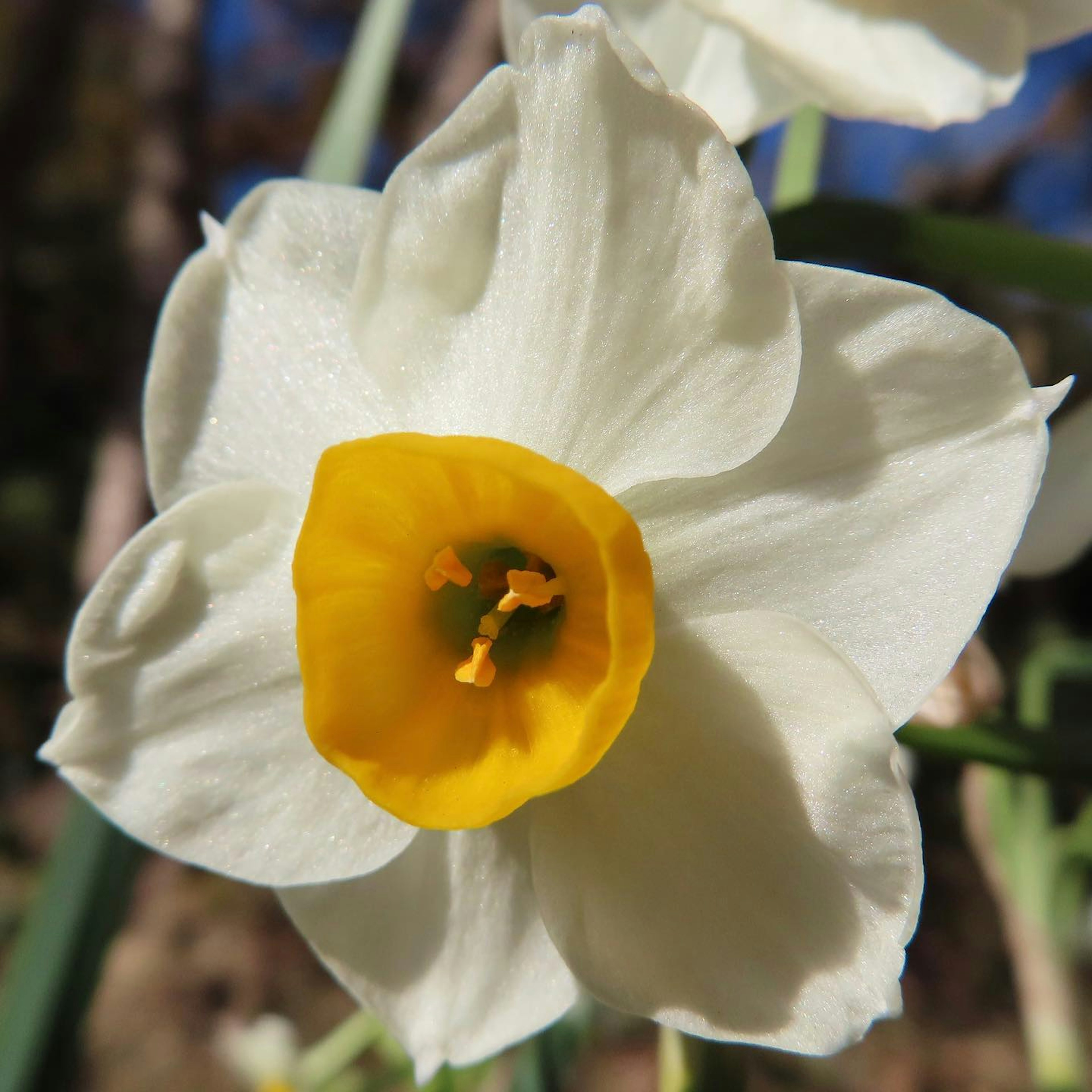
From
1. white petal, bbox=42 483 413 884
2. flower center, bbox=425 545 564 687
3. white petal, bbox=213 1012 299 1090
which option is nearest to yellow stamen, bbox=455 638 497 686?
flower center, bbox=425 545 564 687

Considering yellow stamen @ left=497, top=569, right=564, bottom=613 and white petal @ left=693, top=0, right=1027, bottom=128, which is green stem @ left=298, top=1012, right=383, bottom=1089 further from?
white petal @ left=693, top=0, right=1027, bottom=128

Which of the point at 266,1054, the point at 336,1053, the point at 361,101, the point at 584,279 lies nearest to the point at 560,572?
the point at 584,279

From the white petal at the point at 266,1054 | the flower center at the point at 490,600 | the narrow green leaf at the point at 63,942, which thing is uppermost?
the flower center at the point at 490,600

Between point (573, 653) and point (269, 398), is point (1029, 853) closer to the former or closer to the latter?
point (573, 653)

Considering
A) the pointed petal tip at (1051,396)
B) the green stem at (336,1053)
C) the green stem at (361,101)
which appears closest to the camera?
the pointed petal tip at (1051,396)

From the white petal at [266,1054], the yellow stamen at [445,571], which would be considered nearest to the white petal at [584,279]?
the yellow stamen at [445,571]

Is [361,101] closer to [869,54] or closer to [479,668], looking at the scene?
[869,54]

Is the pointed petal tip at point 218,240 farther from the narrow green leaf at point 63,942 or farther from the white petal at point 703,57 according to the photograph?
the narrow green leaf at point 63,942
